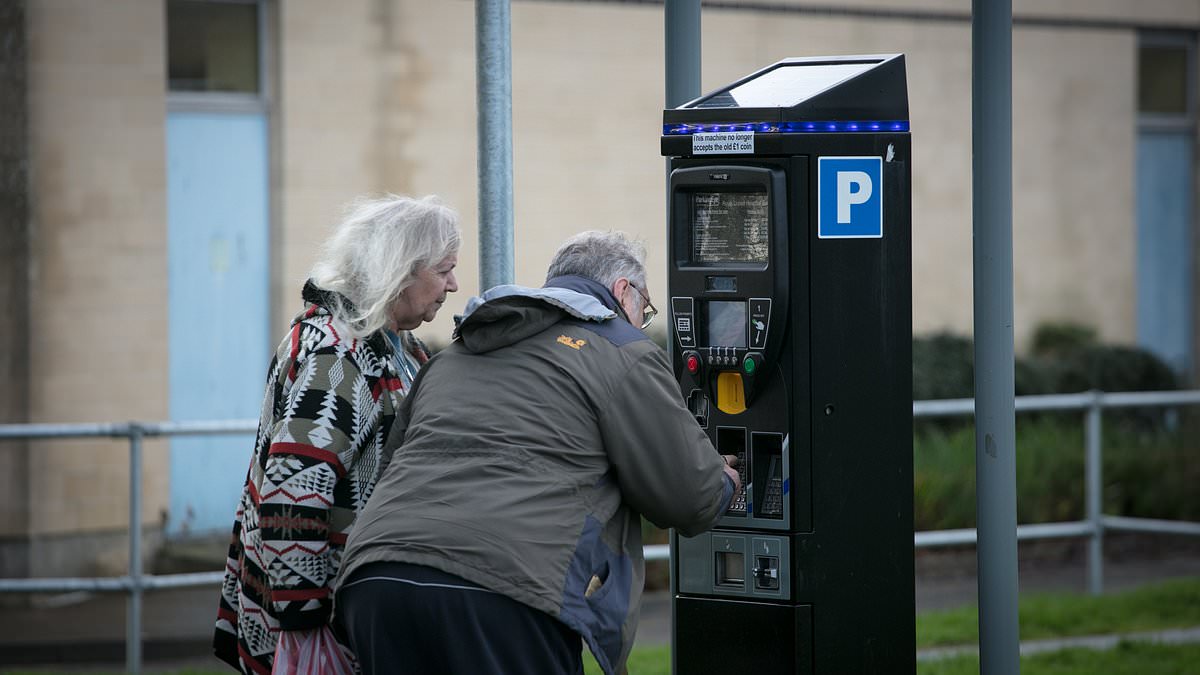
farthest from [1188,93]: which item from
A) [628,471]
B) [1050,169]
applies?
[628,471]

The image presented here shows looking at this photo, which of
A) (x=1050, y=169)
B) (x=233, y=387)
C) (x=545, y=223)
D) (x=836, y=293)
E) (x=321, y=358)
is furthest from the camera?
(x=1050, y=169)

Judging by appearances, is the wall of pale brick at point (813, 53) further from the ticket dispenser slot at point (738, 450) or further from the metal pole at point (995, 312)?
the metal pole at point (995, 312)

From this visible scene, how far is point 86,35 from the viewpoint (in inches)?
335

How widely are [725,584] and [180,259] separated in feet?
19.0

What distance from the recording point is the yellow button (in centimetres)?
397

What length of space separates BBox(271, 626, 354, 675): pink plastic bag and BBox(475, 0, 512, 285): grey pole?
1040 millimetres

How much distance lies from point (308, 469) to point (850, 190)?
5.10 feet

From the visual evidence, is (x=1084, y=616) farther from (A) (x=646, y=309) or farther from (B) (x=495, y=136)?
(B) (x=495, y=136)

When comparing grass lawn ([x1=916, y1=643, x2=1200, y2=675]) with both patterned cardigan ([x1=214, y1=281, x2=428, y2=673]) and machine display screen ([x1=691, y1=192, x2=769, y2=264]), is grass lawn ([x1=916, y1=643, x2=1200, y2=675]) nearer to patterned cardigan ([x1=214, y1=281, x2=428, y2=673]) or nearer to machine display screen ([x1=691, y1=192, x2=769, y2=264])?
machine display screen ([x1=691, y1=192, x2=769, y2=264])

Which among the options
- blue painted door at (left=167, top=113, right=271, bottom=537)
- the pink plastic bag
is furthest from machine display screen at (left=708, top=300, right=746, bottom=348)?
blue painted door at (left=167, top=113, right=271, bottom=537)

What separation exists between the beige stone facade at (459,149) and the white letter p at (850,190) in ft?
18.3

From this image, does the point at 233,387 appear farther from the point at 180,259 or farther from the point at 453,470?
the point at 453,470

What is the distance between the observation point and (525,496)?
3.12 meters

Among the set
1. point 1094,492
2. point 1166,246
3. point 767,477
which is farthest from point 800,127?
point 1166,246
